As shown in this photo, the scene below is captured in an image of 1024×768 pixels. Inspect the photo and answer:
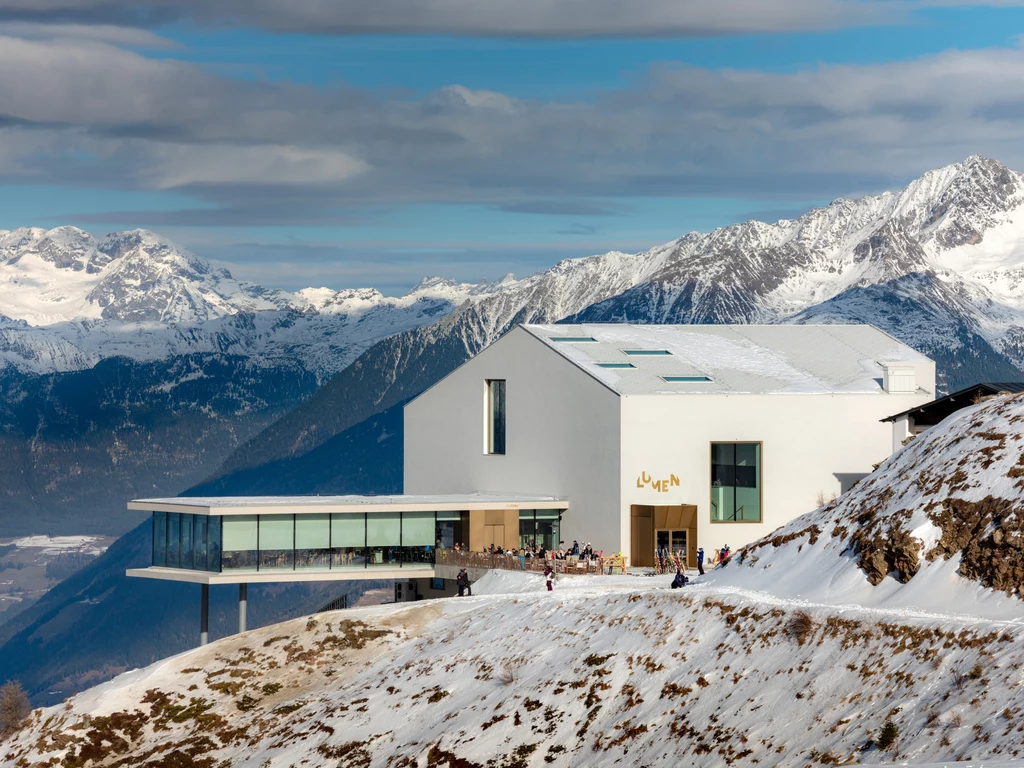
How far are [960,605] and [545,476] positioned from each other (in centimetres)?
5422

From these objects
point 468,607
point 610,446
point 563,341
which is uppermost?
point 563,341

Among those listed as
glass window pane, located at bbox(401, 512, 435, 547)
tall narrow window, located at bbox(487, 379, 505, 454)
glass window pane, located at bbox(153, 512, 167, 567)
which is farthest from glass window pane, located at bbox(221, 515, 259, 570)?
tall narrow window, located at bbox(487, 379, 505, 454)

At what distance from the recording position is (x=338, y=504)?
90.0 m

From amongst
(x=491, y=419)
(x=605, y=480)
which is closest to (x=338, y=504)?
(x=605, y=480)

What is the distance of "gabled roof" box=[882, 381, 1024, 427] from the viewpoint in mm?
68750

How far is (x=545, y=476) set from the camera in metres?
96.5

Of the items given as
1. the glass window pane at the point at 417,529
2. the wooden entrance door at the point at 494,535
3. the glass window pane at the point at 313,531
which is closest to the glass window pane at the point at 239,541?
the glass window pane at the point at 313,531

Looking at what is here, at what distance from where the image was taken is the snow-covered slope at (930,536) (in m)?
43.8

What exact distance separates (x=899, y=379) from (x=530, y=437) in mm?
22392

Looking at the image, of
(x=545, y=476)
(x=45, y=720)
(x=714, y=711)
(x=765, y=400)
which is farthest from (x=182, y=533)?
(x=714, y=711)

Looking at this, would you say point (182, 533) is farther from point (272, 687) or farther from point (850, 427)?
point (850, 427)

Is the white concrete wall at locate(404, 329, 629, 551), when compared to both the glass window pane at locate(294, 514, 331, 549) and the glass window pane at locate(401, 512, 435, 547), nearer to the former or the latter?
the glass window pane at locate(401, 512, 435, 547)

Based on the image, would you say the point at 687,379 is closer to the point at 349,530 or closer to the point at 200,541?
the point at 349,530

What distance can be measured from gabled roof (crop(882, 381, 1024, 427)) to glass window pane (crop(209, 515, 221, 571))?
36.9m
